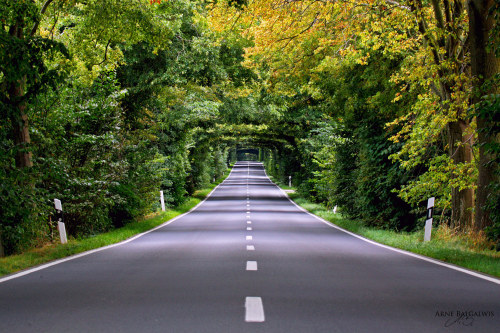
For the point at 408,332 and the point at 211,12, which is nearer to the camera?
the point at 408,332

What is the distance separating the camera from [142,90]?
79.5ft

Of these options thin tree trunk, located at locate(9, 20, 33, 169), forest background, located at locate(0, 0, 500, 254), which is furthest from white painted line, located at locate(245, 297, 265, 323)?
thin tree trunk, located at locate(9, 20, 33, 169)

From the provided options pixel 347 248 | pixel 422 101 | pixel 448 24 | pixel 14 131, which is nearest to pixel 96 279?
pixel 14 131

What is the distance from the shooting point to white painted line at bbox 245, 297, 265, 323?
557 cm

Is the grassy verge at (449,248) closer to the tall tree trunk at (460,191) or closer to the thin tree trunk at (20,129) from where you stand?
the tall tree trunk at (460,191)

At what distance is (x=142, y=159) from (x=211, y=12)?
8.15m

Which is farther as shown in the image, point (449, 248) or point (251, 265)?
point (449, 248)

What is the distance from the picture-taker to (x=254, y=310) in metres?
5.99

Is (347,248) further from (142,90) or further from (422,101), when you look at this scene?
(142,90)

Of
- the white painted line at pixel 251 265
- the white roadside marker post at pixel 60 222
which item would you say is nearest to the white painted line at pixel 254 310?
the white painted line at pixel 251 265

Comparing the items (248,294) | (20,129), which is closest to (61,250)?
(20,129)

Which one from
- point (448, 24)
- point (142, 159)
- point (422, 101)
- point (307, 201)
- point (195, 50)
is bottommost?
point (307, 201)

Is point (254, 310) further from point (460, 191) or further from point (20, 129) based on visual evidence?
point (460, 191)

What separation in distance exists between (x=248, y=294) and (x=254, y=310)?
3.31 feet
